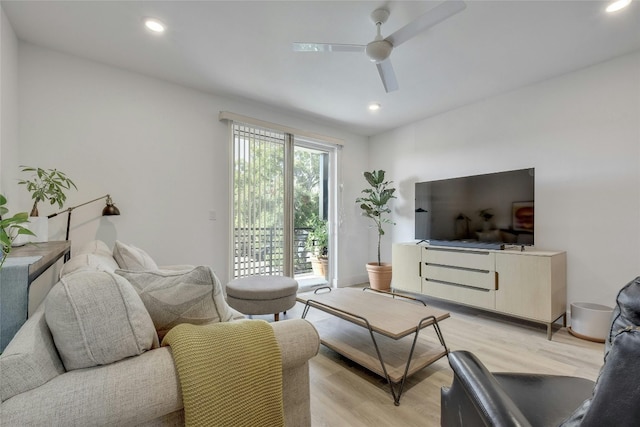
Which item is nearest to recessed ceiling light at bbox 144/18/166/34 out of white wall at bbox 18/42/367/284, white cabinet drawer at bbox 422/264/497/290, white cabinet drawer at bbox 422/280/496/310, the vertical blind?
white wall at bbox 18/42/367/284

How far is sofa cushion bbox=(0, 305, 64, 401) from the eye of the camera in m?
0.65

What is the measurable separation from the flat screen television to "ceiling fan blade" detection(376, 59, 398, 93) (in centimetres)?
150

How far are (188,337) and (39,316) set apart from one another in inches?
18.9

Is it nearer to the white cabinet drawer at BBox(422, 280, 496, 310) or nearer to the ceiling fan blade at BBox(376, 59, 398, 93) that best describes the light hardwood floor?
the white cabinet drawer at BBox(422, 280, 496, 310)

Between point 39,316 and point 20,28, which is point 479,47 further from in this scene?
point 20,28

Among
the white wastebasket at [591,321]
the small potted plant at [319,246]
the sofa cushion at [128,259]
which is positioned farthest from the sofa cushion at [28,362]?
the small potted plant at [319,246]

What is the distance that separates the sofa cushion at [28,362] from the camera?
0.65 m

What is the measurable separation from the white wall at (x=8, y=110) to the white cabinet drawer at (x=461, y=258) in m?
3.81

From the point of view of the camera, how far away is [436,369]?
6.43 ft

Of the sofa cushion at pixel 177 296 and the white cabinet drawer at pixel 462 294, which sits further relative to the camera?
the white cabinet drawer at pixel 462 294

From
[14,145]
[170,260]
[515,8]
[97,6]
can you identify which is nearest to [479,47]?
[515,8]

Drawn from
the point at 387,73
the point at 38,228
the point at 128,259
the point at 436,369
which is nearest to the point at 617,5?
the point at 387,73

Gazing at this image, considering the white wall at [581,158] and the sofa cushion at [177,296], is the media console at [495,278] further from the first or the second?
the sofa cushion at [177,296]

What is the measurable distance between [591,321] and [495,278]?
0.74 metres
